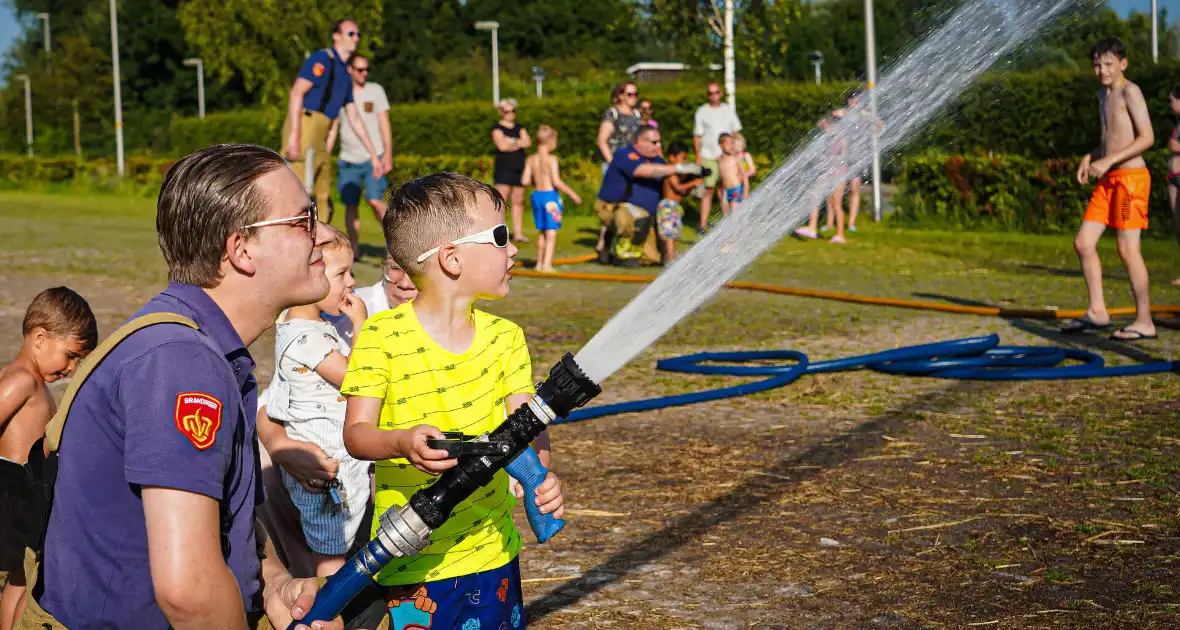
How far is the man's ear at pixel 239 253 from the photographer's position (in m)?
2.66

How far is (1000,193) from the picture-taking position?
23812 mm

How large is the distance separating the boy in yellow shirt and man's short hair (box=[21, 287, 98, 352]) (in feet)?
6.86

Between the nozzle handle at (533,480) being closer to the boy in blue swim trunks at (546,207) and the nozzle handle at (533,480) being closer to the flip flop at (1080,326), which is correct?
the flip flop at (1080,326)

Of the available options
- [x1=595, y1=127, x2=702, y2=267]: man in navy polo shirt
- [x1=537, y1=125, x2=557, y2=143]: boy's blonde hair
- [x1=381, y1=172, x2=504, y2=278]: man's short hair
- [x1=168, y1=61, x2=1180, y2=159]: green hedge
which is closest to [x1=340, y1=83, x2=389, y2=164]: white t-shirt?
[x1=537, y1=125, x2=557, y2=143]: boy's blonde hair

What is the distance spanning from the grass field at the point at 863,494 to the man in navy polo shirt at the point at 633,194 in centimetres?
505

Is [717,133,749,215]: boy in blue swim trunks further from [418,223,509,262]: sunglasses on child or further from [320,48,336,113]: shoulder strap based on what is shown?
[418,223,509,262]: sunglasses on child

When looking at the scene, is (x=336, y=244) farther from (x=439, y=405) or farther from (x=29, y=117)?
(x=29, y=117)

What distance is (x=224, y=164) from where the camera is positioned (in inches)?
104

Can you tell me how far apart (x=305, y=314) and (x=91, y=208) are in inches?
1191

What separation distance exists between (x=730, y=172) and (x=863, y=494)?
13.5 metres

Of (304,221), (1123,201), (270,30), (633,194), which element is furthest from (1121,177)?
(270,30)

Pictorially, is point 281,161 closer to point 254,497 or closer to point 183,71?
point 254,497

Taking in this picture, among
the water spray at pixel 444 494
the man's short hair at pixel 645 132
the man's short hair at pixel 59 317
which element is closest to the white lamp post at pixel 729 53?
the man's short hair at pixel 645 132

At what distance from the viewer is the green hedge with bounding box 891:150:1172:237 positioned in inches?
880
